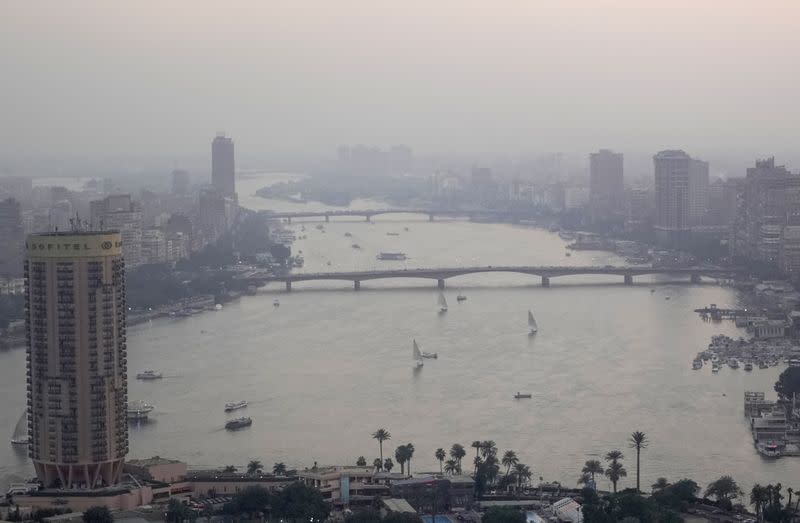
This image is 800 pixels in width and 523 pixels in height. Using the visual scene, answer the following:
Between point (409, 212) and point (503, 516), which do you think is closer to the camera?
point (503, 516)

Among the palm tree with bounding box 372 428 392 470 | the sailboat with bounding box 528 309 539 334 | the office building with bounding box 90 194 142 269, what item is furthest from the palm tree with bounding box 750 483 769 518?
the office building with bounding box 90 194 142 269

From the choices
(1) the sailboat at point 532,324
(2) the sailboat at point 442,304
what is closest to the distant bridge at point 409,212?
(2) the sailboat at point 442,304

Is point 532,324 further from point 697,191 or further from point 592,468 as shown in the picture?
point 697,191

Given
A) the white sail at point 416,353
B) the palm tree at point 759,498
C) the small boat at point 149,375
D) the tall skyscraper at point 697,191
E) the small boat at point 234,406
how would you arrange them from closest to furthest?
the palm tree at point 759,498
the small boat at point 234,406
the small boat at point 149,375
the white sail at point 416,353
the tall skyscraper at point 697,191

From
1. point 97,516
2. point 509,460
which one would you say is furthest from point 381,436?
point 97,516

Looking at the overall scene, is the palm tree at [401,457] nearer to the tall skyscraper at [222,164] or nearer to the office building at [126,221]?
the office building at [126,221]

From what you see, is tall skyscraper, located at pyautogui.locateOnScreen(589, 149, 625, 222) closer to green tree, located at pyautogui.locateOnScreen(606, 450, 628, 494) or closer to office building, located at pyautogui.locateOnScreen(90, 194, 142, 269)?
office building, located at pyautogui.locateOnScreen(90, 194, 142, 269)
